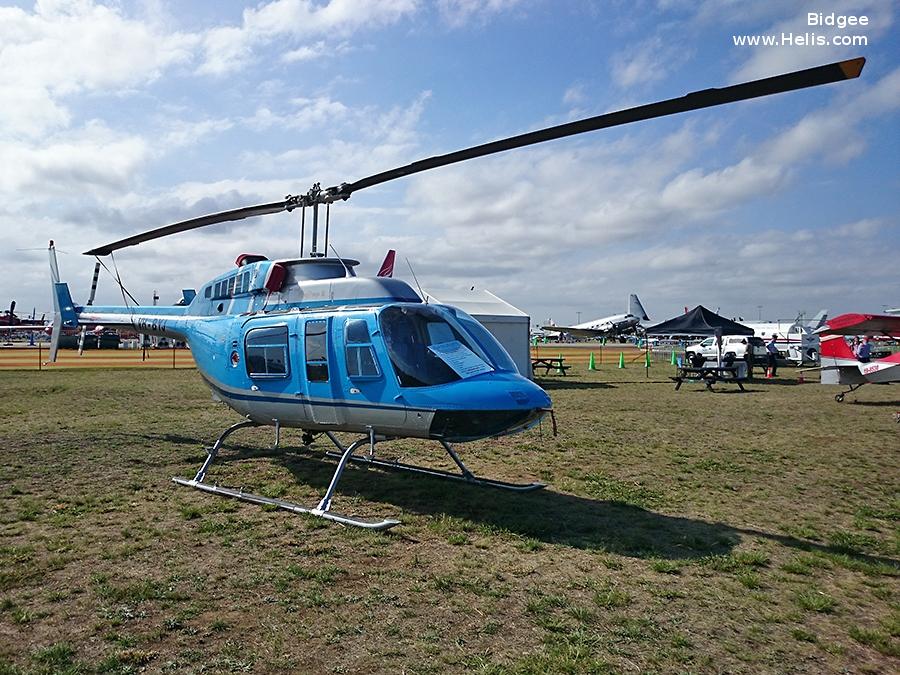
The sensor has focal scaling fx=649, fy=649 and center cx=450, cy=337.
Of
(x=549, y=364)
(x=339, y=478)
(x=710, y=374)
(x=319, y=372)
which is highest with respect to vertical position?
(x=319, y=372)

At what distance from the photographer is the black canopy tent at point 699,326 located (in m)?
27.2

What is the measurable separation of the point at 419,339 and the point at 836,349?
17432 mm

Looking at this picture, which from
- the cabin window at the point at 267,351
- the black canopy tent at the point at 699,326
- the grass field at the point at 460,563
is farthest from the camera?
the black canopy tent at the point at 699,326

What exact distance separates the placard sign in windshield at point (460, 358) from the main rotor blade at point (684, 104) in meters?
1.84

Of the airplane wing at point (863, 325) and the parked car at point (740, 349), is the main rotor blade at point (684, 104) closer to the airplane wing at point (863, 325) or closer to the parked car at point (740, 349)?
the airplane wing at point (863, 325)

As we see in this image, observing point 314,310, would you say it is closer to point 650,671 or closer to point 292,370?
point 292,370

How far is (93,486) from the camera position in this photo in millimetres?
7977

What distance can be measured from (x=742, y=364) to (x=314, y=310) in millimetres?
23017

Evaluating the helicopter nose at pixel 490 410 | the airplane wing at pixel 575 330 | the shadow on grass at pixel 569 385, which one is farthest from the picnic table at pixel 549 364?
the helicopter nose at pixel 490 410

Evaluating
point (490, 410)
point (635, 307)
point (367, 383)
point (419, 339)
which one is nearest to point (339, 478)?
point (367, 383)

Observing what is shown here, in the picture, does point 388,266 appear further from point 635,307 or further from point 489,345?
point 635,307

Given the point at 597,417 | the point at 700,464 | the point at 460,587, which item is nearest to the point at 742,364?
the point at 597,417

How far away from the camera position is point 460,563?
215 inches

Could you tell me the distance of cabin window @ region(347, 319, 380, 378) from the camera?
692 centimetres
